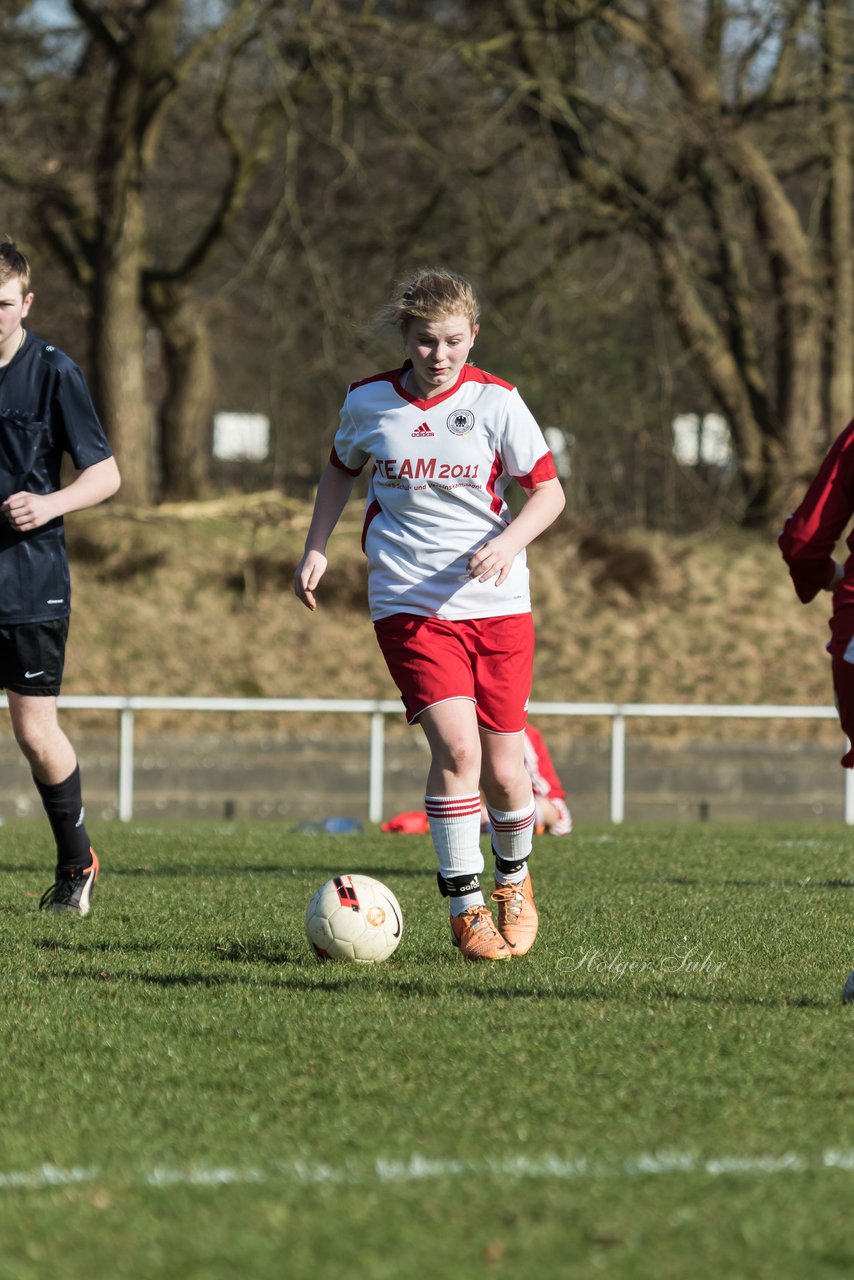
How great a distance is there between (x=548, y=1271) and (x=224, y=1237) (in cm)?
52

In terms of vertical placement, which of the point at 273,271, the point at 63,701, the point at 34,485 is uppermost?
the point at 273,271

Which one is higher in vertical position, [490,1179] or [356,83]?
[356,83]

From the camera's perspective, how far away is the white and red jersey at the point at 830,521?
4.48 m

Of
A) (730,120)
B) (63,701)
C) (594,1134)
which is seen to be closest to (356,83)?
(730,120)

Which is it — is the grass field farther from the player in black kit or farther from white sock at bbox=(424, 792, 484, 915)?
the player in black kit

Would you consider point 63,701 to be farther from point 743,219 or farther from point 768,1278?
point 743,219

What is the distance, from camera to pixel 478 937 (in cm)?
532

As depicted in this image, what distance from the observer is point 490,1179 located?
3045mm

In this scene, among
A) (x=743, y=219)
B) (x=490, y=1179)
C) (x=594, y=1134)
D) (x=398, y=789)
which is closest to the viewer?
(x=490, y=1179)

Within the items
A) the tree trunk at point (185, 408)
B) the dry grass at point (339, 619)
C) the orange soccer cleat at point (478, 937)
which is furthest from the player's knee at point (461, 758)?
the tree trunk at point (185, 408)

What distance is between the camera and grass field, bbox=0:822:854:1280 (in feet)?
8.96

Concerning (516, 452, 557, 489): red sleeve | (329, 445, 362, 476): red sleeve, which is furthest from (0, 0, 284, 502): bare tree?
(516, 452, 557, 489): red sleeve

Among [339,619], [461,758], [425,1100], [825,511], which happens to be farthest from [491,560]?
[339,619]

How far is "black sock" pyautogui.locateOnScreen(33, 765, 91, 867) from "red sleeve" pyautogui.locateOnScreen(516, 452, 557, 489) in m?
2.05
